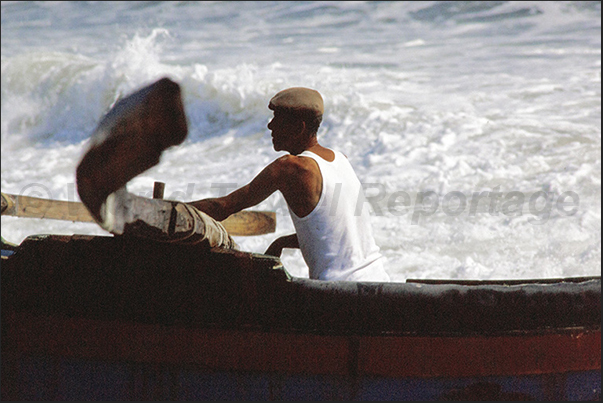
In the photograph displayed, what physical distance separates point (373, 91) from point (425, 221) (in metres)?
5.98

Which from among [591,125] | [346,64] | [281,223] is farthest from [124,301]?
[346,64]

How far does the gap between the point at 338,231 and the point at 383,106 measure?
8756 millimetres

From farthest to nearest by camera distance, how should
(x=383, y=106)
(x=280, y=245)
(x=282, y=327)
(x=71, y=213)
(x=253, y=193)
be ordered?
(x=383, y=106)
(x=71, y=213)
(x=280, y=245)
(x=253, y=193)
(x=282, y=327)

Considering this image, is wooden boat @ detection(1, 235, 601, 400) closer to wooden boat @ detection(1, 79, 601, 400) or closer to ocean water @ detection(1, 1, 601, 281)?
wooden boat @ detection(1, 79, 601, 400)

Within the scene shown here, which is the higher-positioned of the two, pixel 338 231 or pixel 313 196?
pixel 313 196

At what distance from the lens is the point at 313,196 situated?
2.22 m

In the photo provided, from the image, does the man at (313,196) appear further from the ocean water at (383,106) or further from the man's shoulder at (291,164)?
the ocean water at (383,106)

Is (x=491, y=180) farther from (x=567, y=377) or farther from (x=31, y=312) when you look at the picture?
(x=31, y=312)

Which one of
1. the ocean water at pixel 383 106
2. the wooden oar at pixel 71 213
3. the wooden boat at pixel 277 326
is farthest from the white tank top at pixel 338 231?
the wooden oar at pixel 71 213

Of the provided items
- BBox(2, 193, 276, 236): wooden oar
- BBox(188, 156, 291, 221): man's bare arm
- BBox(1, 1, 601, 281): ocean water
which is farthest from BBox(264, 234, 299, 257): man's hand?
BBox(2, 193, 276, 236): wooden oar

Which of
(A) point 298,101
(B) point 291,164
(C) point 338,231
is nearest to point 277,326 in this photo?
(C) point 338,231

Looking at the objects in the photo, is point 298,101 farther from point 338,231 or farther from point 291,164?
point 338,231

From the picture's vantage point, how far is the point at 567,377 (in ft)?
7.28

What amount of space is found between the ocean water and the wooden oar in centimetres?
124
